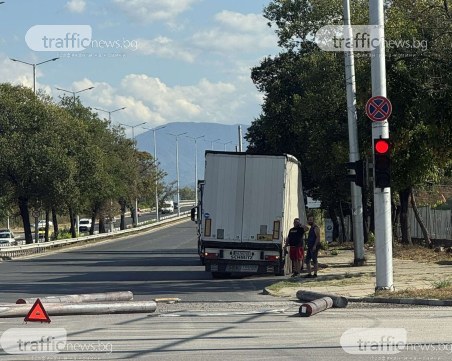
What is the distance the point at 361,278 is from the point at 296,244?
3113 mm

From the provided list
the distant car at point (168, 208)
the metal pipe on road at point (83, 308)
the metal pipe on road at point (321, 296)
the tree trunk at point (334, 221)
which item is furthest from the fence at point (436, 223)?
the distant car at point (168, 208)

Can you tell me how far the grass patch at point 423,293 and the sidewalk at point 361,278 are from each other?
551 mm

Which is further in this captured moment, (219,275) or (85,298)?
(219,275)

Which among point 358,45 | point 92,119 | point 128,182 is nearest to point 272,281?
point 358,45

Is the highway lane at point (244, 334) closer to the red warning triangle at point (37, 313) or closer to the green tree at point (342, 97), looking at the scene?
the red warning triangle at point (37, 313)

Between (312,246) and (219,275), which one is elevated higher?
(312,246)

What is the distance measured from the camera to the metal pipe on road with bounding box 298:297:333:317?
711 inches

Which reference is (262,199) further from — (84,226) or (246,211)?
(84,226)

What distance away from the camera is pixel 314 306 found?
18.3 meters

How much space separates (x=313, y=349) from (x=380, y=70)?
10.2 meters

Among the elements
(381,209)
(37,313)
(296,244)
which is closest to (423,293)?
(381,209)

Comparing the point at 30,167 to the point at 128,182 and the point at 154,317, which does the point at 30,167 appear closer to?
the point at 128,182

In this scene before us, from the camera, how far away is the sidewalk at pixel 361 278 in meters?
23.7

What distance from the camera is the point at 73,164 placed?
68.7m
